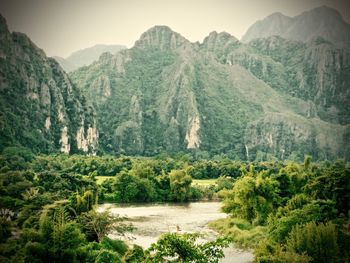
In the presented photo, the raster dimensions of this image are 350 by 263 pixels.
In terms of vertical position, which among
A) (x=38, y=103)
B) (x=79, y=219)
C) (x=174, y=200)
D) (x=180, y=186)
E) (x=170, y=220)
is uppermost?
(x=38, y=103)

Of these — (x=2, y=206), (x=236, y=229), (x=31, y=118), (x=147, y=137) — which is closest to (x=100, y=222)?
(x=2, y=206)

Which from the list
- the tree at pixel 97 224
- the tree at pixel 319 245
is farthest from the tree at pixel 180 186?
the tree at pixel 319 245

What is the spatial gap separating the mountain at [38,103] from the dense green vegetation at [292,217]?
90.3 meters

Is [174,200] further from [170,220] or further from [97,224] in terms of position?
[97,224]

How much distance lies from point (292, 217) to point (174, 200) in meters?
42.5

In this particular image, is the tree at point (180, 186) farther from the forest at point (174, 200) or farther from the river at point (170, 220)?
the river at point (170, 220)

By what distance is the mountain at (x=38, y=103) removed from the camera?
447 ft

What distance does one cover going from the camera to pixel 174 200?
2923 inches

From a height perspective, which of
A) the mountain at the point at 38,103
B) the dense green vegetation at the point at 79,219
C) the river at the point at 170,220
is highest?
the mountain at the point at 38,103

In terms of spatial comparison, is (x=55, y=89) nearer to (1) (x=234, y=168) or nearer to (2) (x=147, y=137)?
(2) (x=147, y=137)

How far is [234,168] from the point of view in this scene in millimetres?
100375

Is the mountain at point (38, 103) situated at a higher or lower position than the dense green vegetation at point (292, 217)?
higher

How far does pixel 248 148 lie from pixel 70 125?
7668cm

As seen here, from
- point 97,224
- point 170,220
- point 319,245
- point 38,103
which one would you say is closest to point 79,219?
point 97,224
